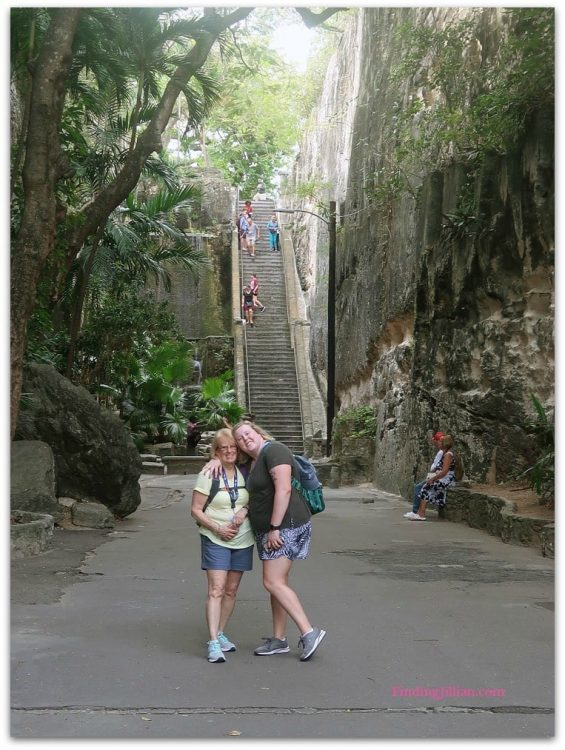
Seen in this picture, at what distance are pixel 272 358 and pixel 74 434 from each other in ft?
74.1

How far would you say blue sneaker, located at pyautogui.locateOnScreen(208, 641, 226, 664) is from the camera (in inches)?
219

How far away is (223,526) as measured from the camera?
5.77 m

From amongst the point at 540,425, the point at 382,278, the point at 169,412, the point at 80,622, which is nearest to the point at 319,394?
the point at 169,412

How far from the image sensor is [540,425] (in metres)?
11.8

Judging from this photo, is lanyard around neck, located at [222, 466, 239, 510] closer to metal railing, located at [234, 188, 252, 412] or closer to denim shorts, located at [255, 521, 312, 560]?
denim shorts, located at [255, 521, 312, 560]

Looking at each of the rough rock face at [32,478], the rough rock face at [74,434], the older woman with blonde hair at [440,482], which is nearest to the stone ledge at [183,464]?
the older woman with blonde hair at [440,482]

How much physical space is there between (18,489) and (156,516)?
4.17 meters

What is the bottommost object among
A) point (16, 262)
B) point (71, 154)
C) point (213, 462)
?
point (213, 462)

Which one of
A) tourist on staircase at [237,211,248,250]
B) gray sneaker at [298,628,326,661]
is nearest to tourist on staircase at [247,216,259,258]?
tourist on staircase at [237,211,248,250]

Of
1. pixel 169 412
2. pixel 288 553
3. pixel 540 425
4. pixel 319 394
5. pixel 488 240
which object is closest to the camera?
pixel 288 553

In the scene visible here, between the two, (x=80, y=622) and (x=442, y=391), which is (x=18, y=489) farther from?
(x=442, y=391)

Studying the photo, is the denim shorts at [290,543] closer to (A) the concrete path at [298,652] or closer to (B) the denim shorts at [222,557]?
(B) the denim shorts at [222,557]

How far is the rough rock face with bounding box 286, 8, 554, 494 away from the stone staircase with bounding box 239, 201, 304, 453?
4.41m

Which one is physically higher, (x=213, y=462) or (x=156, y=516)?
(x=213, y=462)
